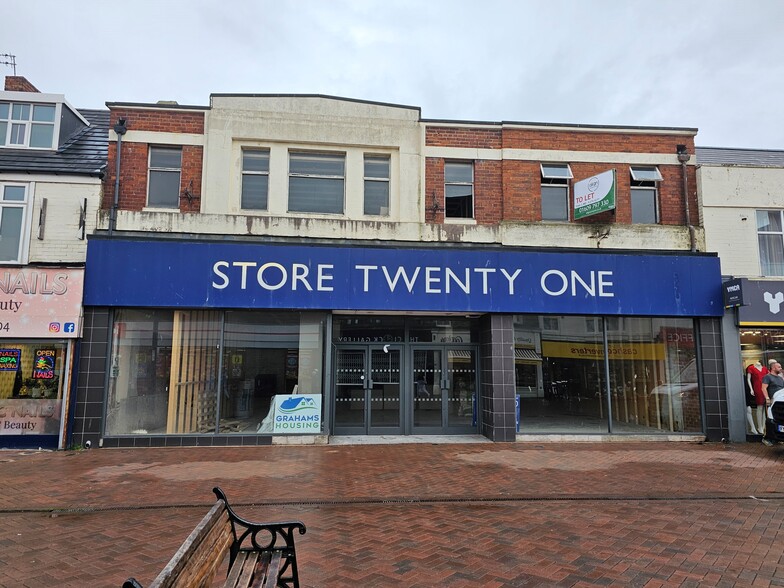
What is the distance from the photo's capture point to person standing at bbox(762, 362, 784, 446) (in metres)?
11.2

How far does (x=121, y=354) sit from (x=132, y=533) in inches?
246

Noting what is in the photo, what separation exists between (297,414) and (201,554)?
8.24 meters

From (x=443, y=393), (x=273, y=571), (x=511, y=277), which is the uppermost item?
(x=511, y=277)

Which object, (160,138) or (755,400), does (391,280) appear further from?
(755,400)

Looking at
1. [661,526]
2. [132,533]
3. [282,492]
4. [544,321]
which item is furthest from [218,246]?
[661,526]

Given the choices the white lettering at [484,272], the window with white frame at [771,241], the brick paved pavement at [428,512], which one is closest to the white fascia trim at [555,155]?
the window with white frame at [771,241]

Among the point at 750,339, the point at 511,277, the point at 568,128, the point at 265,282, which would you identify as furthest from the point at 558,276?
the point at 265,282

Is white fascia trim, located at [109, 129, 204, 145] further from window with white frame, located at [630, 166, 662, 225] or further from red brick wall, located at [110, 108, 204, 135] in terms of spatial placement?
window with white frame, located at [630, 166, 662, 225]

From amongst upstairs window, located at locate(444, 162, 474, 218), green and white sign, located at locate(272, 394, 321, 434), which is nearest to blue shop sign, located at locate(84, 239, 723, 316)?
upstairs window, located at locate(444, 162, 474, 218)

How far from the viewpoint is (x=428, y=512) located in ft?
21.0

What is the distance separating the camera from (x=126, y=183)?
1145cm

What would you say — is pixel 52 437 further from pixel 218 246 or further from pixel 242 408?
pixel 218 246

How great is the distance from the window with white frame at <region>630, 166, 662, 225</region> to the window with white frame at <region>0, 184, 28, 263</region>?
46.2 feet

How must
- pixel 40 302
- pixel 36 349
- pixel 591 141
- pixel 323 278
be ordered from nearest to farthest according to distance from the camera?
1. pixel 40 302
2. pixel 36 349
3. pixel 323 278
4. pixel 591 141
